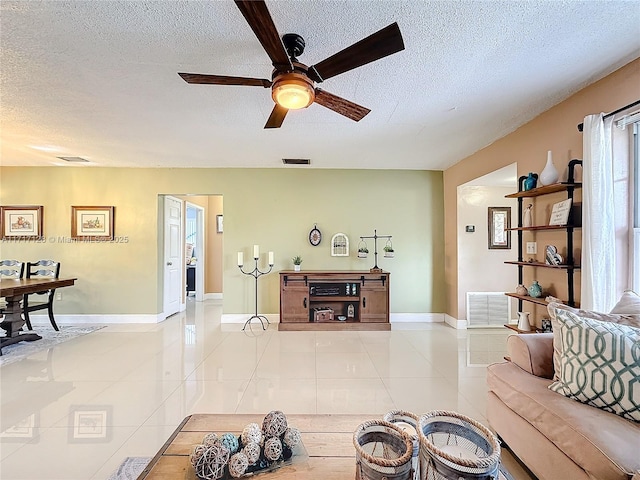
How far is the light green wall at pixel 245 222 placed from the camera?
499 centimetres

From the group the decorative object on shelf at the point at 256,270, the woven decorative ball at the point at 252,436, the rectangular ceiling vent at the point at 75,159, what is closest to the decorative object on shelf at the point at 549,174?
→ the woven decorative ball at the point at 252,436

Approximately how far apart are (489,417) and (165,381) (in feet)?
8.87

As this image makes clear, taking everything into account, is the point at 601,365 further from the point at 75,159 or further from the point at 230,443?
the point at 75,159

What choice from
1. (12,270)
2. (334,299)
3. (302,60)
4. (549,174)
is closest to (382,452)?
(302,60)

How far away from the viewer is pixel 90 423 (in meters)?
2.16

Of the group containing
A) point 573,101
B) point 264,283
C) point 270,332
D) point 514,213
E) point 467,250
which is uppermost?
point 573,101

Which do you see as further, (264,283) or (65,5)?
(264,283)

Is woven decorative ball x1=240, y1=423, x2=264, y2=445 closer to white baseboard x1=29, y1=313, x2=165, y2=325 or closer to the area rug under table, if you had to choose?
the area rug under table

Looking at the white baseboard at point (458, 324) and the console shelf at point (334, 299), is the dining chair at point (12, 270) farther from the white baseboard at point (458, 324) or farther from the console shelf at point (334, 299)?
the white baseboard at point (458, 324)

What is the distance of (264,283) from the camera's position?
16.6 feet

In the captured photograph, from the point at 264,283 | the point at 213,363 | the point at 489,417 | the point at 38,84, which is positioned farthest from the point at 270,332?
the point at 38,84

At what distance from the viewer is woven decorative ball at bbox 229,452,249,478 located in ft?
3.30

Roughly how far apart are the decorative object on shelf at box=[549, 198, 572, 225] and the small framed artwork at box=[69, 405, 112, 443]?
3706 mm

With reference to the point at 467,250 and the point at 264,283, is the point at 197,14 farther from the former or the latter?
the point at 467,250
